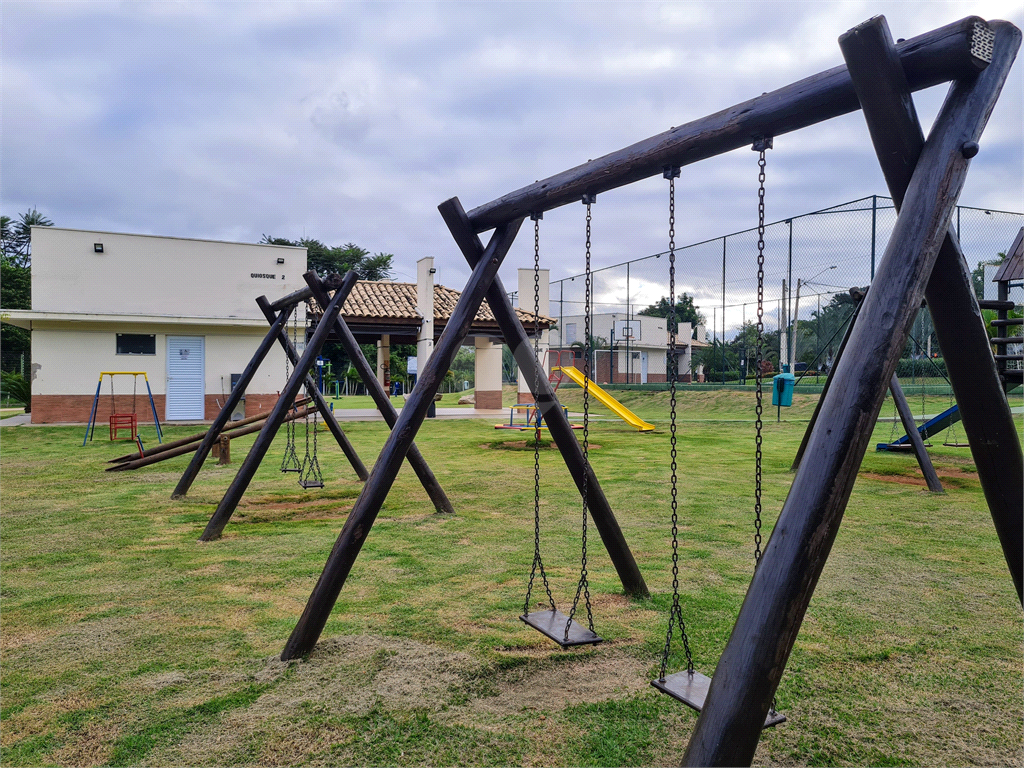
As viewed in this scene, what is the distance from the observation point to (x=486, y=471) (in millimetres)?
9391

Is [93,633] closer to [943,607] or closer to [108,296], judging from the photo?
[943,607]

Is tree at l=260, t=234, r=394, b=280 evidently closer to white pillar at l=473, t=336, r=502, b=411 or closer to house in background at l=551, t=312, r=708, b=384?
house in background at l=551, t=312, r=708, b=384

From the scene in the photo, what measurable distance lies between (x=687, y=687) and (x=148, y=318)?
58.1 ft

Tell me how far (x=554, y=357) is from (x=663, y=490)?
23639 millimetres

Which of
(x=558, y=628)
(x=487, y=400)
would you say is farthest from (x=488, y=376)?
(x=558, y=628)

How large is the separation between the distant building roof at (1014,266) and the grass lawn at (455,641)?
3.80m

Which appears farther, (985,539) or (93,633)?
(985,539)

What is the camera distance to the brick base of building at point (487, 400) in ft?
74.7

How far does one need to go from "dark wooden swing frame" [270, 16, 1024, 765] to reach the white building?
17500mm

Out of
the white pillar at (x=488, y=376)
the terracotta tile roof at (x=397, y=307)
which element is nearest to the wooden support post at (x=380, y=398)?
the terracotta tile roof at (x=397, y=307)

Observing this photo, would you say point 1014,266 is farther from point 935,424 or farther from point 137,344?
point 137,344

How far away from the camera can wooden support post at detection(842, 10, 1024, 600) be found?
1955 millimetres

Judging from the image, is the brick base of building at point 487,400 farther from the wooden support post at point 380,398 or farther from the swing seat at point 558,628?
the swing seat at point 558,628

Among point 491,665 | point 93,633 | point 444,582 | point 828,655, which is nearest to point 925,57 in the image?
point 828,655
